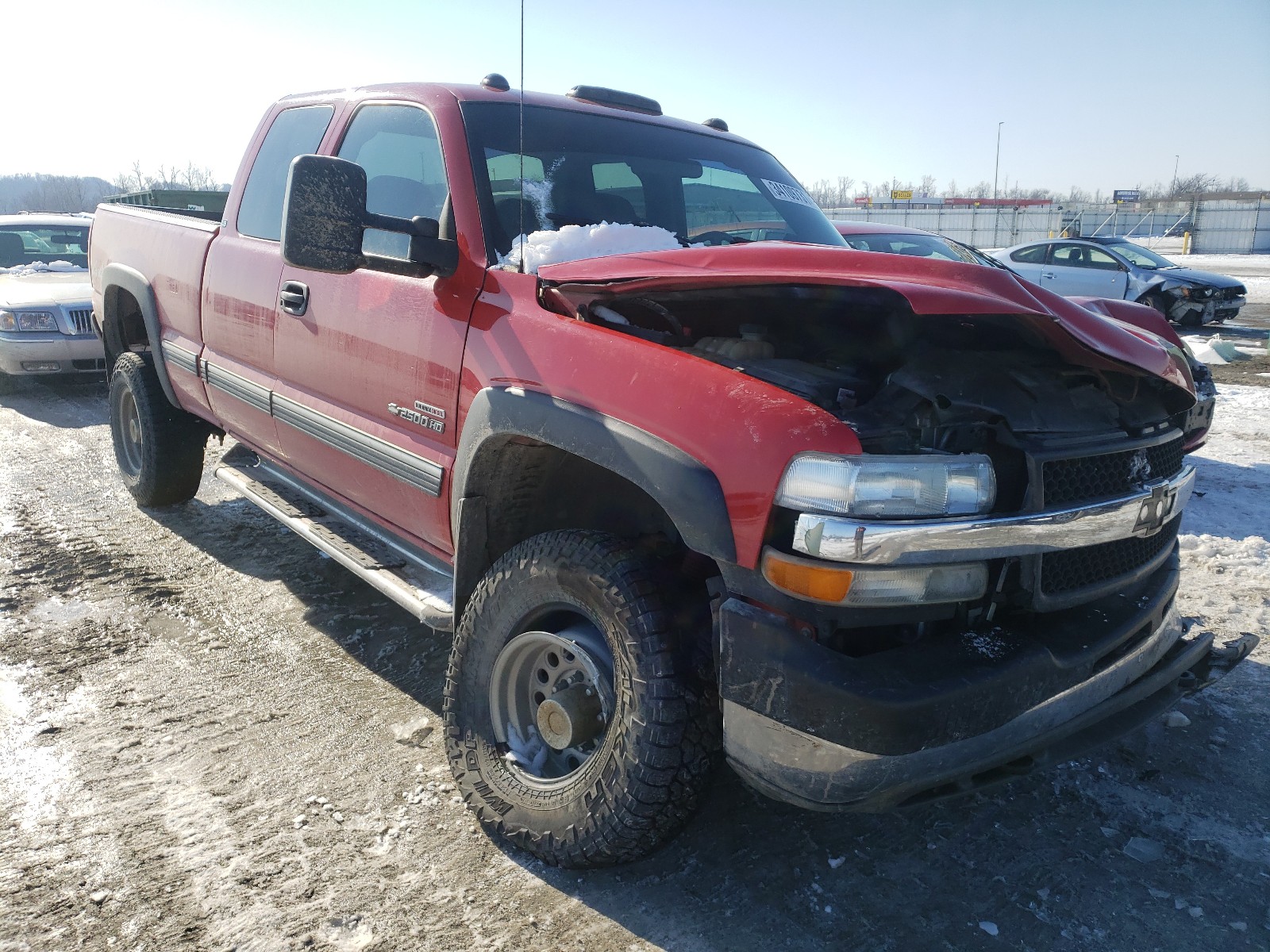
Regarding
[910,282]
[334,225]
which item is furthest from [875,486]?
[334,225]

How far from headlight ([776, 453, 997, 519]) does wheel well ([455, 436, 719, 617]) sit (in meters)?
0.66

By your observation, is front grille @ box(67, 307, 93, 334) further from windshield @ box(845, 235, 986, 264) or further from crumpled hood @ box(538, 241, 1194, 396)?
crumpled hood @ box(538, 241, 1194, 396)

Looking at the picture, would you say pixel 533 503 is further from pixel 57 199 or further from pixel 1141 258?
pixel 57 199

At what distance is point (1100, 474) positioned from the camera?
7.13ft

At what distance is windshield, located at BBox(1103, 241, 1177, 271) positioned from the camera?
1477cm

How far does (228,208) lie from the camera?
424 centimetres

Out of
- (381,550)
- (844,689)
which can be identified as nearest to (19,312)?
(381,550)

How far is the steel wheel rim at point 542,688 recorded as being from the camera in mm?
2289

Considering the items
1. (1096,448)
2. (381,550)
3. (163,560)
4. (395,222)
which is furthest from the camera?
(163,560)

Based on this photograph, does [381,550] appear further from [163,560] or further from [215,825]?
[163,560]

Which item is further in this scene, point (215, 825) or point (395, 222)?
point (395, 222)

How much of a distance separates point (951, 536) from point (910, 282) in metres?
0.57

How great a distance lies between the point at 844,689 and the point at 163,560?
3.95m

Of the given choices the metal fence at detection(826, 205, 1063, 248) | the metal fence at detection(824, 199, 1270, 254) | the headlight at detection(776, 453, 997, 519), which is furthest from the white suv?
the metal fence at detection(826, 205, 1063, 248)
